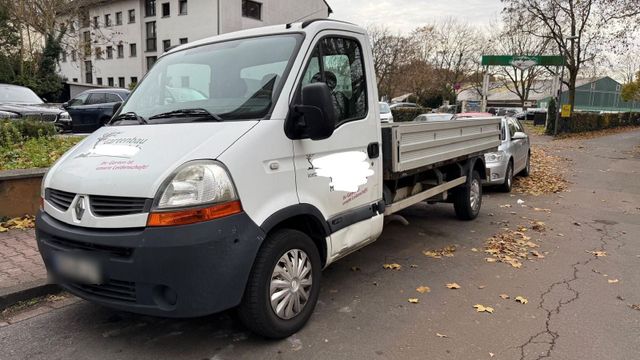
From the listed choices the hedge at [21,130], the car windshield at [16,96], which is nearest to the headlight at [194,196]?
the hedge at [21,130]

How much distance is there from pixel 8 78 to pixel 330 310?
90.5 feet

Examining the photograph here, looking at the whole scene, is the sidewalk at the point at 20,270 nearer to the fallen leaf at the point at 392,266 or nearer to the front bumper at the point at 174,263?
the front bumper at the point at 174,263

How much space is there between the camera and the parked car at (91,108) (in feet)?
47.8

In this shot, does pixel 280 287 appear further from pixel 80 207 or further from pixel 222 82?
pixel 222 82

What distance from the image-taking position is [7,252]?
5.04 meters

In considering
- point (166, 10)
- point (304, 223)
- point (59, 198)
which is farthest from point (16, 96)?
point (166, 10)

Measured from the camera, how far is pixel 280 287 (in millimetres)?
3369

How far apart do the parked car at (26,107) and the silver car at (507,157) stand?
391 inches

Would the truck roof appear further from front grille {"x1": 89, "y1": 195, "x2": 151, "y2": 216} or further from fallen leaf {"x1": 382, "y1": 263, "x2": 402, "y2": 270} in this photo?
fallen leaf {"x1": 382, "y1": 263, "x2": 402, "y2": 270}

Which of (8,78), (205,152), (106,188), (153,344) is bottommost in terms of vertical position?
(153,344)

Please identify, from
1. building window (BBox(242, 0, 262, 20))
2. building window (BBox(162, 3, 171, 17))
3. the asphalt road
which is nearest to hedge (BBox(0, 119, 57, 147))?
the asphalt road

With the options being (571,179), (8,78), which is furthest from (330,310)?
(8,78)

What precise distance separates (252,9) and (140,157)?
1601 inches

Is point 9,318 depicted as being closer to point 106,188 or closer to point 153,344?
point 153,344
